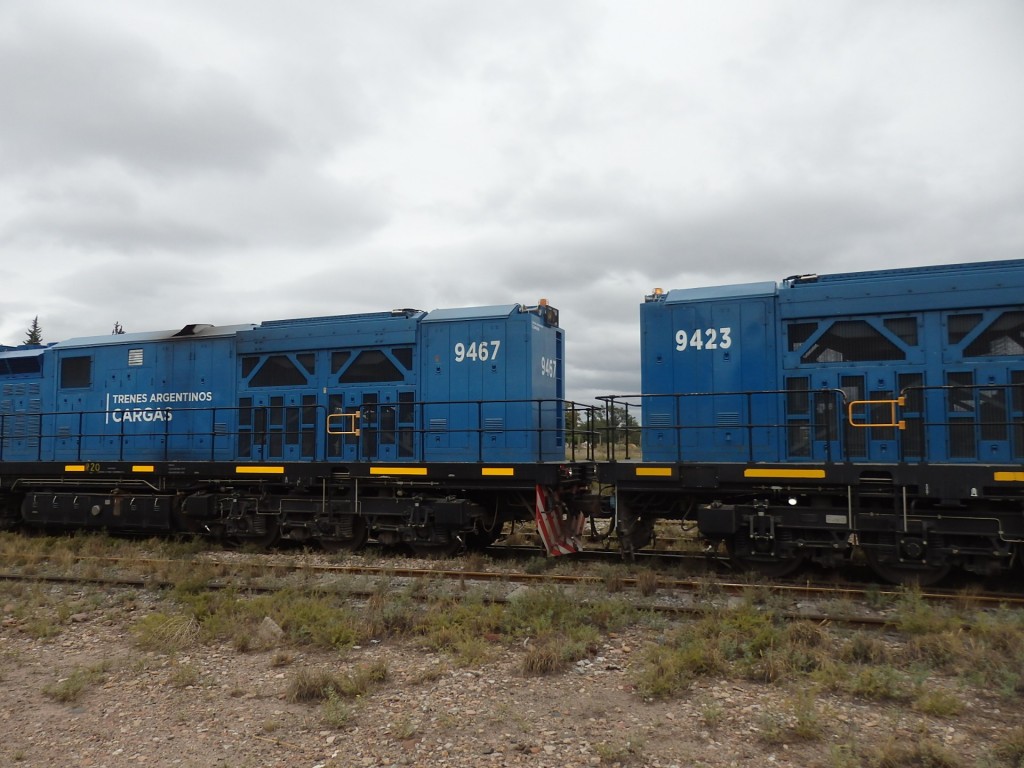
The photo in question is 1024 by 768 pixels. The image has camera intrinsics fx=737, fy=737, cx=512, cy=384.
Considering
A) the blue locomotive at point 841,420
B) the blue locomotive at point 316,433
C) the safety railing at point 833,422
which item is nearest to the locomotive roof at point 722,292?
the blue locomotive at point 841,420

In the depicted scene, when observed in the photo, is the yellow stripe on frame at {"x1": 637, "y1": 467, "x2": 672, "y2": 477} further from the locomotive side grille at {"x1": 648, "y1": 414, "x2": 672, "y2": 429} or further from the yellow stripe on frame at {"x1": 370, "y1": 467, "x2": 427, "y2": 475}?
the yellow stripe on frame at {"x1": 370, "y1": 467, "x2": 427, "y2": 475}

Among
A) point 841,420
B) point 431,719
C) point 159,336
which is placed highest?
point 159,336

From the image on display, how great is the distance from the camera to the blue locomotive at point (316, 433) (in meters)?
11.1

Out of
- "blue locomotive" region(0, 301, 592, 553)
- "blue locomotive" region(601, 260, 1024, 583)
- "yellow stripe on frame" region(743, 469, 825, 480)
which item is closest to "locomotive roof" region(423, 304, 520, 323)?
"blue locomotive" region(0, 301, 592, 553)

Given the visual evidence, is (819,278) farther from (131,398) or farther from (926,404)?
(131,398)

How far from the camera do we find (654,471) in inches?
377

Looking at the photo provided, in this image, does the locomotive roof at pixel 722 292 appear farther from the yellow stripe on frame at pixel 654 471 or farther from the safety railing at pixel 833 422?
the yellow stripe on frame at pixel 654 471

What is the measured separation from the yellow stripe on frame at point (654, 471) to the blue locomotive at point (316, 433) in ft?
4.25

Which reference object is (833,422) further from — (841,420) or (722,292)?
(722,292)

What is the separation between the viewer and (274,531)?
1211 cm

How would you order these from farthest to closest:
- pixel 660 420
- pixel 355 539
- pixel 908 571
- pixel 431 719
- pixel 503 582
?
pixel 355 539 < pixel 660 420 < pixel 503 582 < pixel 908 571 < pixel 431 719

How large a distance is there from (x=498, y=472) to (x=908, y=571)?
17.4ft

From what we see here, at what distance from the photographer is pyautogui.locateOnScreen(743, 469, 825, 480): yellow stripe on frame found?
8.80 m

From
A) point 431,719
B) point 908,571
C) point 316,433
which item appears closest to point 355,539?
point 316,433
